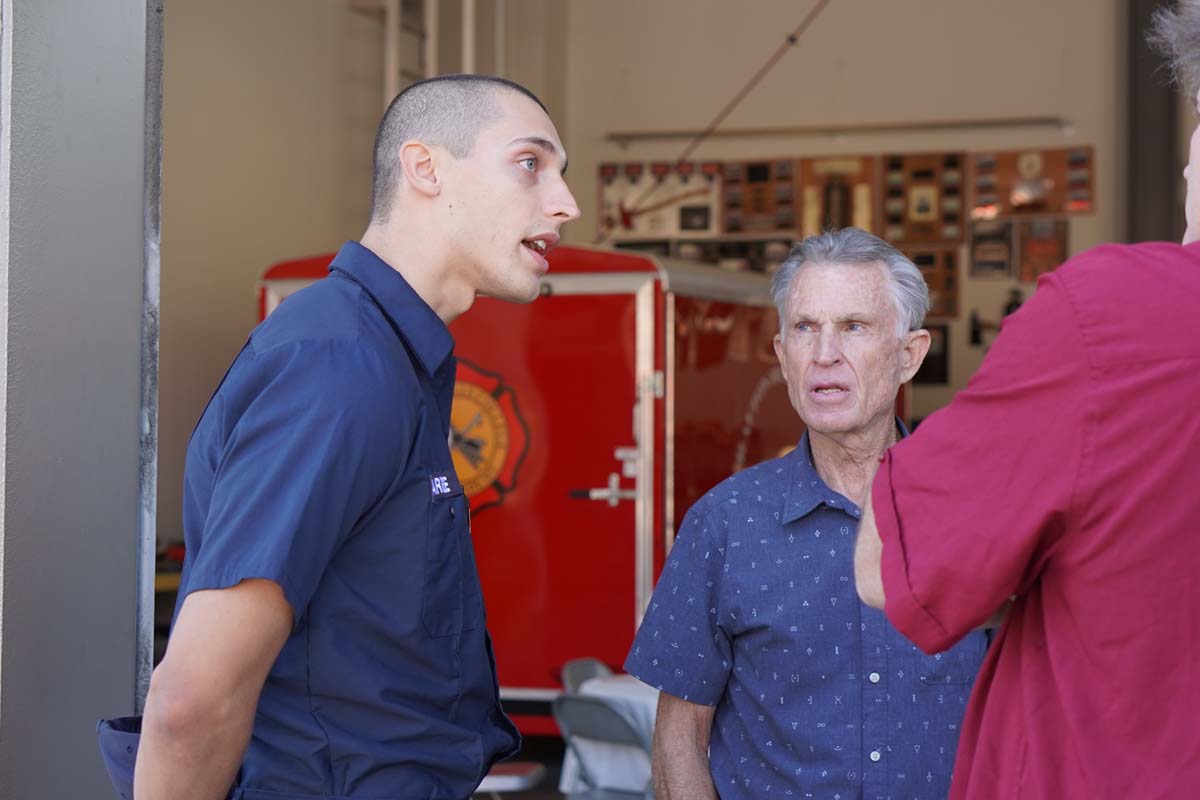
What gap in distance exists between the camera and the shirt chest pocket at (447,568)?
1794 millimetres

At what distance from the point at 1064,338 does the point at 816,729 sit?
1058mm

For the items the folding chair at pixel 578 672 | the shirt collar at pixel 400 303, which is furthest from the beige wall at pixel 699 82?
the shirt collar at pixel 400 303

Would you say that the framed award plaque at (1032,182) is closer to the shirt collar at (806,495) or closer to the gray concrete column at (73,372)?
the shirt collar at (806,495)

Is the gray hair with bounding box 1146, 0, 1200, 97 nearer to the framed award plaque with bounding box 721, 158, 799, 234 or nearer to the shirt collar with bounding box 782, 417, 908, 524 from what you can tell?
the shirt collar with bounding box 782, 417, 908, 524

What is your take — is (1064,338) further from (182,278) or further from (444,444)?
(182,278)

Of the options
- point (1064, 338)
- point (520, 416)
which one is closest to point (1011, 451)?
point (1064, 338)

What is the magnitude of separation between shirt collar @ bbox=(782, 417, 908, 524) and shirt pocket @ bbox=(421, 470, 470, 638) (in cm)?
68

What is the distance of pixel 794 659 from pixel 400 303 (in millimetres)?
844

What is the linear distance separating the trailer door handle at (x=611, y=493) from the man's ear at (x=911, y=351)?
13.1 feet

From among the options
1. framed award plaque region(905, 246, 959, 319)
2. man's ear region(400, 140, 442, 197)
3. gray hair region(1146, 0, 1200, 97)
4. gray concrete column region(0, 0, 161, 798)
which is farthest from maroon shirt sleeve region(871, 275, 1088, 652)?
framed award plaque region(905, 246, 959, 319)

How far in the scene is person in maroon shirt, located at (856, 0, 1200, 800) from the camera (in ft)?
4.38

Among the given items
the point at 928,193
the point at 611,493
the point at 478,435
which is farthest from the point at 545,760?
the point at 928,193

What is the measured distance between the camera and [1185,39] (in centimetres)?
151

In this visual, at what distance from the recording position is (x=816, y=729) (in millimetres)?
2242
